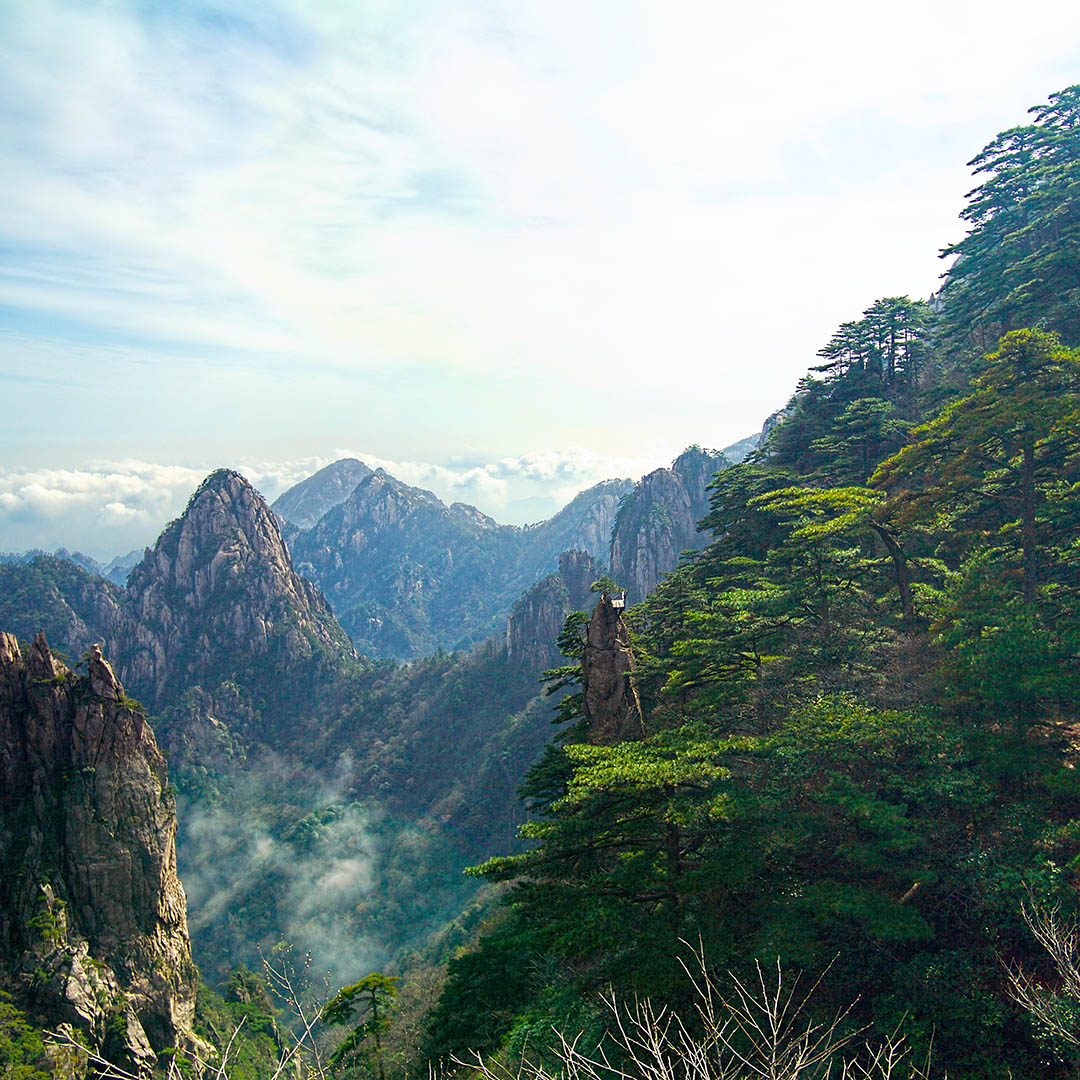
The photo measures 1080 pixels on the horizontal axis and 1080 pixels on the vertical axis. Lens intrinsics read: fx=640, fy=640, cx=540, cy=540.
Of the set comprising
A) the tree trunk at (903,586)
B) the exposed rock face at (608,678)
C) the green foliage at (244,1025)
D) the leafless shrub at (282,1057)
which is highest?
the tree trunk at (903,586)

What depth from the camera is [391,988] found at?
23.4m

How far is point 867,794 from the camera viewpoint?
16031mm

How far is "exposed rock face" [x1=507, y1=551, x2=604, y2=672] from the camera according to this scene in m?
150

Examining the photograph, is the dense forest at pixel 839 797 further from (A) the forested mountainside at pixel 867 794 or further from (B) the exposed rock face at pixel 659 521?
(B) the exposed rock face at pixel 659 521

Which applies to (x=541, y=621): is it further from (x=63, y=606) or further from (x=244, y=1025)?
(x=63, y=606)

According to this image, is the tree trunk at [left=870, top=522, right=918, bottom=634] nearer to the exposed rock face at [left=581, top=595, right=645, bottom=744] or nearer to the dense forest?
the dense forest

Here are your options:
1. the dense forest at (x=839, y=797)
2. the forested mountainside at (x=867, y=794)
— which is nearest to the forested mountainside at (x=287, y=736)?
the dense forest at (x=839, y=797)

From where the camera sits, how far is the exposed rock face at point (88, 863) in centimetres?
4091

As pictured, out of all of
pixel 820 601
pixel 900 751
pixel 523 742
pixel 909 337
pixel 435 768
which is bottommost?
pixel 435 768

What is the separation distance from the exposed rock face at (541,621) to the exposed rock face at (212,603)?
163 ft

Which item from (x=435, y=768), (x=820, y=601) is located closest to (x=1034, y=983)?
(x=820, y=601)

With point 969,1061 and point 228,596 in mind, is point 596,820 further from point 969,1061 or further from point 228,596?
point 228,596

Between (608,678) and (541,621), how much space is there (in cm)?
12813

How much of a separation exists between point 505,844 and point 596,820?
94.6 m
